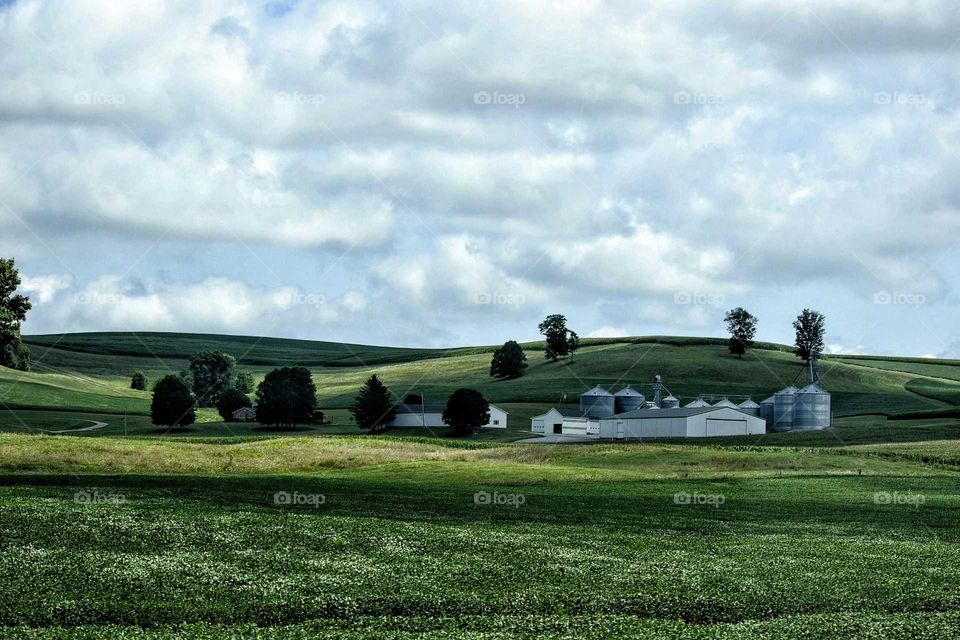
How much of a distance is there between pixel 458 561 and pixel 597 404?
136369mm

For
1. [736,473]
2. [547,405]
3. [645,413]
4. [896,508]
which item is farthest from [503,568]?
[547,405]

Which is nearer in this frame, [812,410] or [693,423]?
[693,423]

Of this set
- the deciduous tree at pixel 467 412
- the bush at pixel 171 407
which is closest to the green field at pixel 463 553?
the bush at pixel 171 407

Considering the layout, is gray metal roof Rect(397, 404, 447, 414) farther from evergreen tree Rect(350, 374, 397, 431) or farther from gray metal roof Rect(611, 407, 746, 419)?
gray metal roof Rect(611, 407, 746, 419)

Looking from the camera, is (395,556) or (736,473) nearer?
(395,556)

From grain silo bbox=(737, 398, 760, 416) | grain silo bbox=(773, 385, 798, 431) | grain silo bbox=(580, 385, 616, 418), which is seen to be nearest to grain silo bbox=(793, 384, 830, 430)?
grain silo bbox=(773, 385, 798, 431)

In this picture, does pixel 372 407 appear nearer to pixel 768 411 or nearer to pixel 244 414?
pixel 244 414

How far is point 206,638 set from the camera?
21.2 m

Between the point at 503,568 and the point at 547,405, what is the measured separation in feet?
492

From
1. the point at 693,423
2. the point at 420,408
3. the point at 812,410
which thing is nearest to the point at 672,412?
the point at 693,423

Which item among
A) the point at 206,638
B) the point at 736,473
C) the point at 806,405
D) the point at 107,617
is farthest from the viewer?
the point at 806,405

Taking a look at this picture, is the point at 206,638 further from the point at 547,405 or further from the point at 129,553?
the point at 547,405

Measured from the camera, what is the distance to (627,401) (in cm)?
16650

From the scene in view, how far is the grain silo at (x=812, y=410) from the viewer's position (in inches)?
5709
